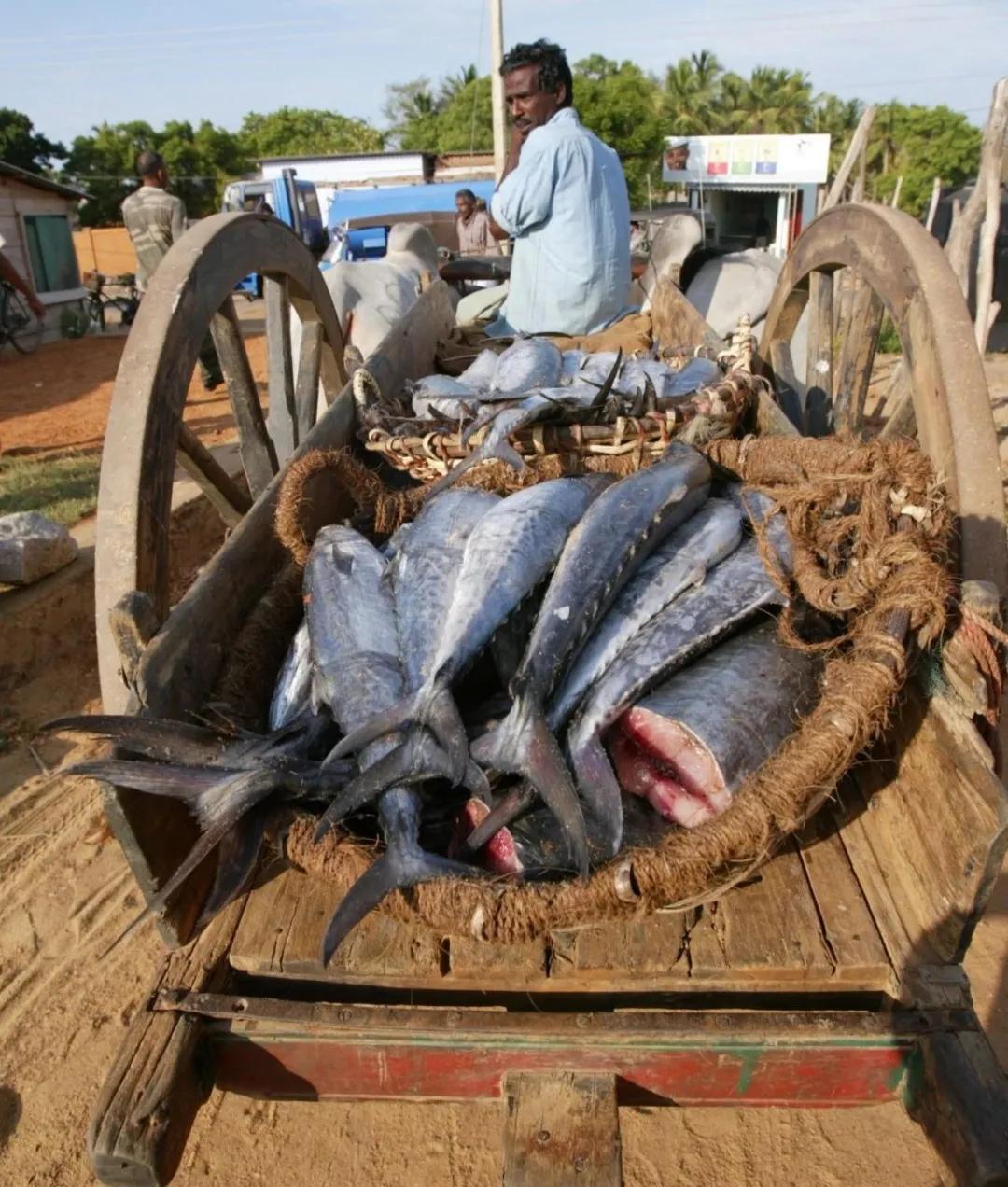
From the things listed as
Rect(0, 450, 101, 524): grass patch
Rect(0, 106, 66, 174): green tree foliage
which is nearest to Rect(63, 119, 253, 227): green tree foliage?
Rect(0, 106, 66, 174): green tree foliage

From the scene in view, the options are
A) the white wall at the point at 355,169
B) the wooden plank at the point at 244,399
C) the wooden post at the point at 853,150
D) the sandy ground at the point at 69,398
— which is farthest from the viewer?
the white wall at the point at 355,169

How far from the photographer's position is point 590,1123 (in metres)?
1.37

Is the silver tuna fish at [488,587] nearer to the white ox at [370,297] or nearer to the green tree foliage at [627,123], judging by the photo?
the white ox at [370,297]

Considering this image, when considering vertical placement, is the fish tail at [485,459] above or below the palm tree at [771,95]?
below

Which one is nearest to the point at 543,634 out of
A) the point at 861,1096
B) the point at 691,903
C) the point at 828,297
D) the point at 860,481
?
the point at 691,903

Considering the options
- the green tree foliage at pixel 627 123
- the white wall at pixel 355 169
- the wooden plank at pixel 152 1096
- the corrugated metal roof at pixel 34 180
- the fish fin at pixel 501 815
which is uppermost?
the green tree foliage at pixel 627 123

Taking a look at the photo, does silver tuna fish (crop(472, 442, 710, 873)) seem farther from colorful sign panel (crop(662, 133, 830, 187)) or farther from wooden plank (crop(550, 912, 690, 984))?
colorful sign panel (crop(662, 133, 830, 187))

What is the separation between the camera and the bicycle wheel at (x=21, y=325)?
15.2 meters

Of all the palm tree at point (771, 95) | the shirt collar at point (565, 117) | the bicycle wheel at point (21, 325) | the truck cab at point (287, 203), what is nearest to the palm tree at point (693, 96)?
the palm tree at point (771, 95)

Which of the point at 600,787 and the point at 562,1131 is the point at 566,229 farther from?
the point at 562,1131

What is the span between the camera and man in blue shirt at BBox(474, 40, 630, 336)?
13.3 ft

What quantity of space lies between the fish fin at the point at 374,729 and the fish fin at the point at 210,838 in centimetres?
14

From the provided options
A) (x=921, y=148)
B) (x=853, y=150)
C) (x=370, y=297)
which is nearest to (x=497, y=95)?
(x=853, y=150)

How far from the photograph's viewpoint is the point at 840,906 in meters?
1.56
